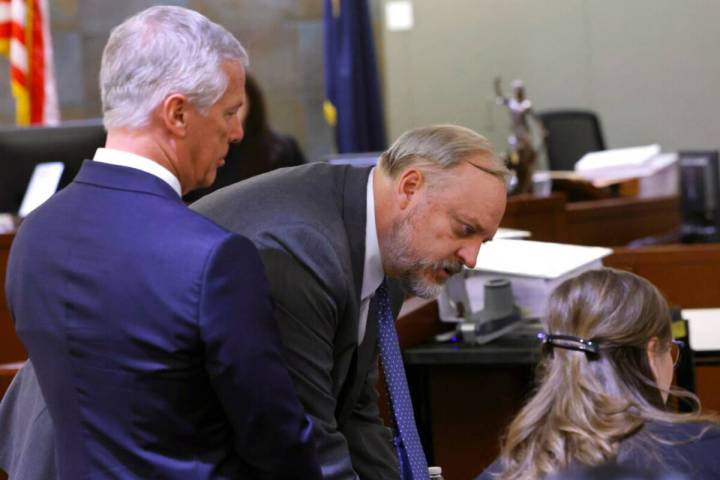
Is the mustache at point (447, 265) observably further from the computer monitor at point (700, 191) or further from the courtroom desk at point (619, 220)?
the computer monitor at point (700, 191)

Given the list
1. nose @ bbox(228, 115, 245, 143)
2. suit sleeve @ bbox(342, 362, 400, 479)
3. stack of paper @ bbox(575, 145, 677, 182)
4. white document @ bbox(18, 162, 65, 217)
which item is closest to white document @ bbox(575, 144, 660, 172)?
stack of paper @ bbox(575, 145, 677, 182)

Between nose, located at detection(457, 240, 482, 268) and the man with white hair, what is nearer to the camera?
the man with white hair

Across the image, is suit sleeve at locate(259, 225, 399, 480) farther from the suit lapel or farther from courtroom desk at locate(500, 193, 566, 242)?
courtroom desk at locate(500, 193, 566, 242)

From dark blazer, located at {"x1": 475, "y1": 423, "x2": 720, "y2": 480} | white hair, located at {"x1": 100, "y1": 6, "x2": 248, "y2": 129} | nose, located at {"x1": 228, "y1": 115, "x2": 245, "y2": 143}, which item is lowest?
dark blazer, located at {"x1": 475, "y1": 423, "x2": 720, "y2": 480}

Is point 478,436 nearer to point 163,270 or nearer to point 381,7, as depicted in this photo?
point 163,270

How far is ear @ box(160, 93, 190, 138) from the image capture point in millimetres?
1522

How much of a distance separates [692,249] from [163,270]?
314cm

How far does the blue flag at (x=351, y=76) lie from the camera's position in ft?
25.3

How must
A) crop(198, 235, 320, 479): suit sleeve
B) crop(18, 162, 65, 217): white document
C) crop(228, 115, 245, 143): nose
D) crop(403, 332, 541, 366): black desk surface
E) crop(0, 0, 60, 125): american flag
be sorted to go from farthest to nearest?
1. crop(0, 0, 60, 125): american flag
2. crop(18, 162, 65, 217): white document
3. crop(403, 332, 541, 366): black desk surface
4. crop(228, 115, 245, 143): nose
5. crop(198, 235, 320, 479): suit sleeve

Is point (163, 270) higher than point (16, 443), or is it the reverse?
point (163, 270)

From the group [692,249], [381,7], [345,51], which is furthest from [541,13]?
[692,249]

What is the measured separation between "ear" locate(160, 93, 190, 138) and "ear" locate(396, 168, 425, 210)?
51 centimetres

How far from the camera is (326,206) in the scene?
1.89 m

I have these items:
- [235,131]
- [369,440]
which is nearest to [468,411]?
[369,440]
